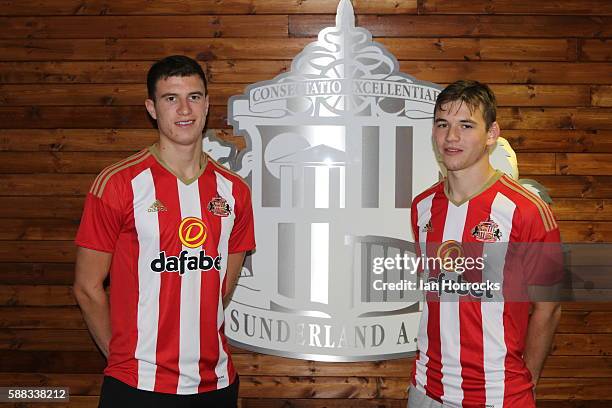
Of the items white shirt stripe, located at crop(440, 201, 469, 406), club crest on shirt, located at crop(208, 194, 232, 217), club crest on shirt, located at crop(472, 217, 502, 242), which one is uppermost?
club crest on shirt, located at crop(208, 194, 232, 217)

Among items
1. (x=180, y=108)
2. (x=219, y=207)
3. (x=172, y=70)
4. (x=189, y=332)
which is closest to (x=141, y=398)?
(x=189, y=332)

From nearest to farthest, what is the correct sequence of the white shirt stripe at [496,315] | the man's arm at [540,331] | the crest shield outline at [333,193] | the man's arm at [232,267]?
the white shirt stripe at [496,315]
the man's arm at [540,331]
the man's arm at [232,267]
the crest shield outline at [333,193]

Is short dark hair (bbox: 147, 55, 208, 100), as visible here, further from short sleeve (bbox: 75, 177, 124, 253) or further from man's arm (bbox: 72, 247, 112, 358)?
man's arm (bbox: 72, 247, 112, 358)

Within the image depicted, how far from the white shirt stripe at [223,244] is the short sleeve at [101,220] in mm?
334

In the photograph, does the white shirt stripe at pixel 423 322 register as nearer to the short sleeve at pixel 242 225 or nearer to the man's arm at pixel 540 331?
the man's arm at pixel 540 331

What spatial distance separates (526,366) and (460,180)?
2.19ft

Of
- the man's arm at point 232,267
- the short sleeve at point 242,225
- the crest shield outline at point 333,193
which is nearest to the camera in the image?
the short sleeve at point 242,225

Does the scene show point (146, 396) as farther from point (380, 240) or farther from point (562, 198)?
point (562, 198)

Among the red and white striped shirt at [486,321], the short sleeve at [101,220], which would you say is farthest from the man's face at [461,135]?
the short sleeve at [101,220]

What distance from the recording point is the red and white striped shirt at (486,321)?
185 cm

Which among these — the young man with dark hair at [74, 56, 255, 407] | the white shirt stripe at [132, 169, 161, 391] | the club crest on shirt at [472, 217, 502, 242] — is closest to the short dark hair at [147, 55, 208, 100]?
the young man with dark hair at [74, 56, 255, 407]

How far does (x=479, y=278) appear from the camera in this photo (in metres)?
1.90

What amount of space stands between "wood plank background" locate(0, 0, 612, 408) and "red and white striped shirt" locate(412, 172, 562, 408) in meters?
0.83

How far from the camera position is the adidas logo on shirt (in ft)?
6.30
